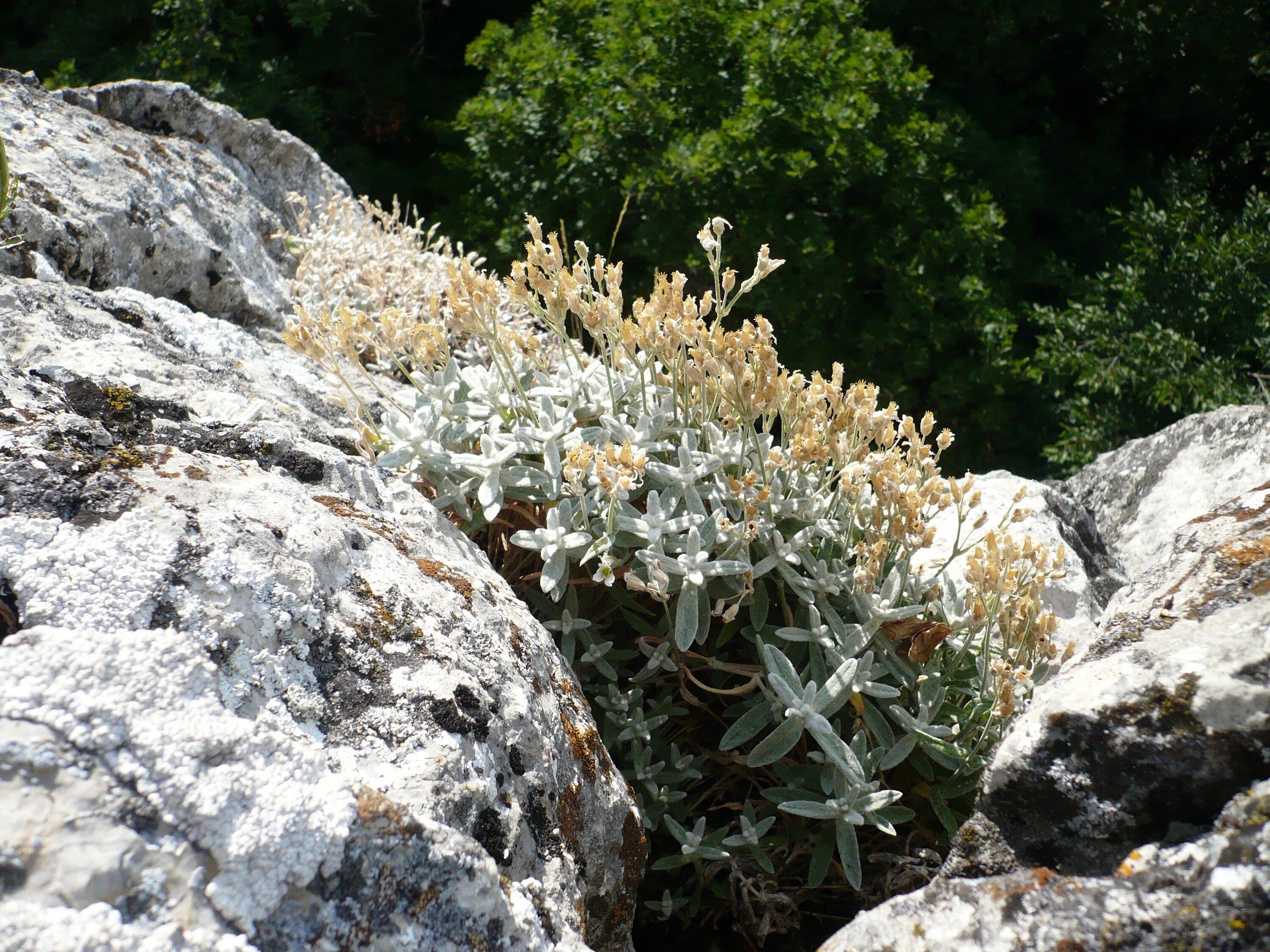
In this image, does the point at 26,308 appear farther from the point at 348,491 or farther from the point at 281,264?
the point at 281,264

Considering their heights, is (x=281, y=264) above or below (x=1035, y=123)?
below

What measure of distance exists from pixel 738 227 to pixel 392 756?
16.8 ft

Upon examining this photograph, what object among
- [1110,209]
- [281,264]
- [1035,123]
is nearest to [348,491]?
[281,264]

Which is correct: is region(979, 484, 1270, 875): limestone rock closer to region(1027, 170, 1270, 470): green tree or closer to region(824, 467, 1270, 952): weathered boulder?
region(824, 467, 1270, 952): weathered boulder

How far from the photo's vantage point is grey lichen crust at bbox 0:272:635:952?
990 mm

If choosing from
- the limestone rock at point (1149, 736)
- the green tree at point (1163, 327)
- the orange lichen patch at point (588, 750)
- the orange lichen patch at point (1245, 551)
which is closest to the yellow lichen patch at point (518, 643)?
the orange lichen patch at point (588, 750)

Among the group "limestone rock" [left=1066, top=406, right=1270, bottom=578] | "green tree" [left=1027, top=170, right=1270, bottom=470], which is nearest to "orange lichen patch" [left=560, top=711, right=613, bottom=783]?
"limestone rock" [left=1066, top=406, right=1270, bottom=578]

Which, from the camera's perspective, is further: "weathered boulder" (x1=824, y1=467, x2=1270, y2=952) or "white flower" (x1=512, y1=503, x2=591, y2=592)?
"white flower" (x1=512, y1=503, x2=591, y2=592)

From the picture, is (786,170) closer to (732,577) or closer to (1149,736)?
(732,577)

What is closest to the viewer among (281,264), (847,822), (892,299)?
(847,822)

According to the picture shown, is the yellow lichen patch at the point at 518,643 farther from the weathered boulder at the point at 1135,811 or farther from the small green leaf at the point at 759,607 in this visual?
the weathered boulder at the point at 1135,811

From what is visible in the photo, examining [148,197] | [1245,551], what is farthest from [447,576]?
[148,197]

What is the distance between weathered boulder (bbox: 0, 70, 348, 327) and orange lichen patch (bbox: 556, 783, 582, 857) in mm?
1843

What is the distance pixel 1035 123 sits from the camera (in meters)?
7.93
